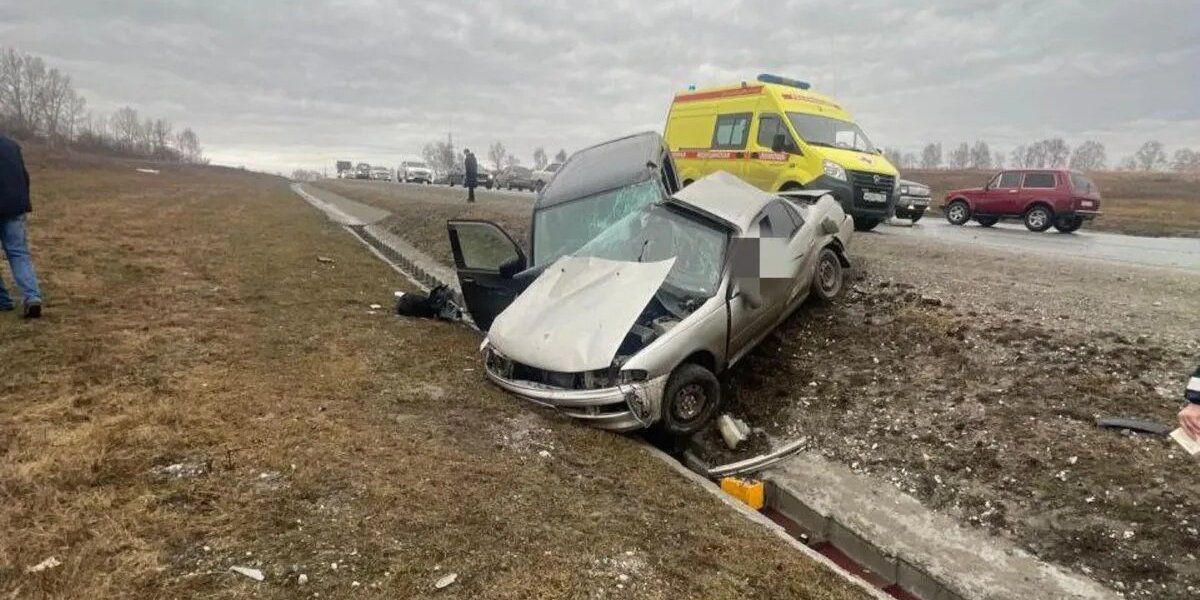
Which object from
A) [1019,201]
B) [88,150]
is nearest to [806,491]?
[1019,201]

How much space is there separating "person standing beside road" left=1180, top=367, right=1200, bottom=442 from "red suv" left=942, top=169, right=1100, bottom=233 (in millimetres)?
16853

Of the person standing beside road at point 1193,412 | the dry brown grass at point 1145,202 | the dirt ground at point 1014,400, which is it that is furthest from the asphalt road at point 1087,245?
the person standing beside road at point 1193,412

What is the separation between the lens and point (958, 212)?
1922cm

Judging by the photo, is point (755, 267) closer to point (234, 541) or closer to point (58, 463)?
point (234, 541)

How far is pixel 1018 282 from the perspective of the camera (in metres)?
7.57

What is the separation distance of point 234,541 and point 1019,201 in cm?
1945

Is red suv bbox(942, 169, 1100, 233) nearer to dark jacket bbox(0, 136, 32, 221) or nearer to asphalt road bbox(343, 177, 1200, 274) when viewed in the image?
asphalt road bbox(343, 177, 1200, 274)

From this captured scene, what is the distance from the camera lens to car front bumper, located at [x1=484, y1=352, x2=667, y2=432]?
4785 millimetres

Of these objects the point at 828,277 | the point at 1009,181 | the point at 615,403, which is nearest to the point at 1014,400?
the point at 828,277

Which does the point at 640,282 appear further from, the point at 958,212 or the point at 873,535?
the point at 958,212

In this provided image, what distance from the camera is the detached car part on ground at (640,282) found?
4.95m

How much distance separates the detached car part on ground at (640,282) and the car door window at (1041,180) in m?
12.5

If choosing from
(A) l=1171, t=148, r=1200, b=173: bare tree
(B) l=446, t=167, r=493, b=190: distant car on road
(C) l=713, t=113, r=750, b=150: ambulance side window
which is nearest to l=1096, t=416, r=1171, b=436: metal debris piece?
(C) l=713, t=113, r=750, b=150: ambulance side window

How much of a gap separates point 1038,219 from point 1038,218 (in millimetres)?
33
